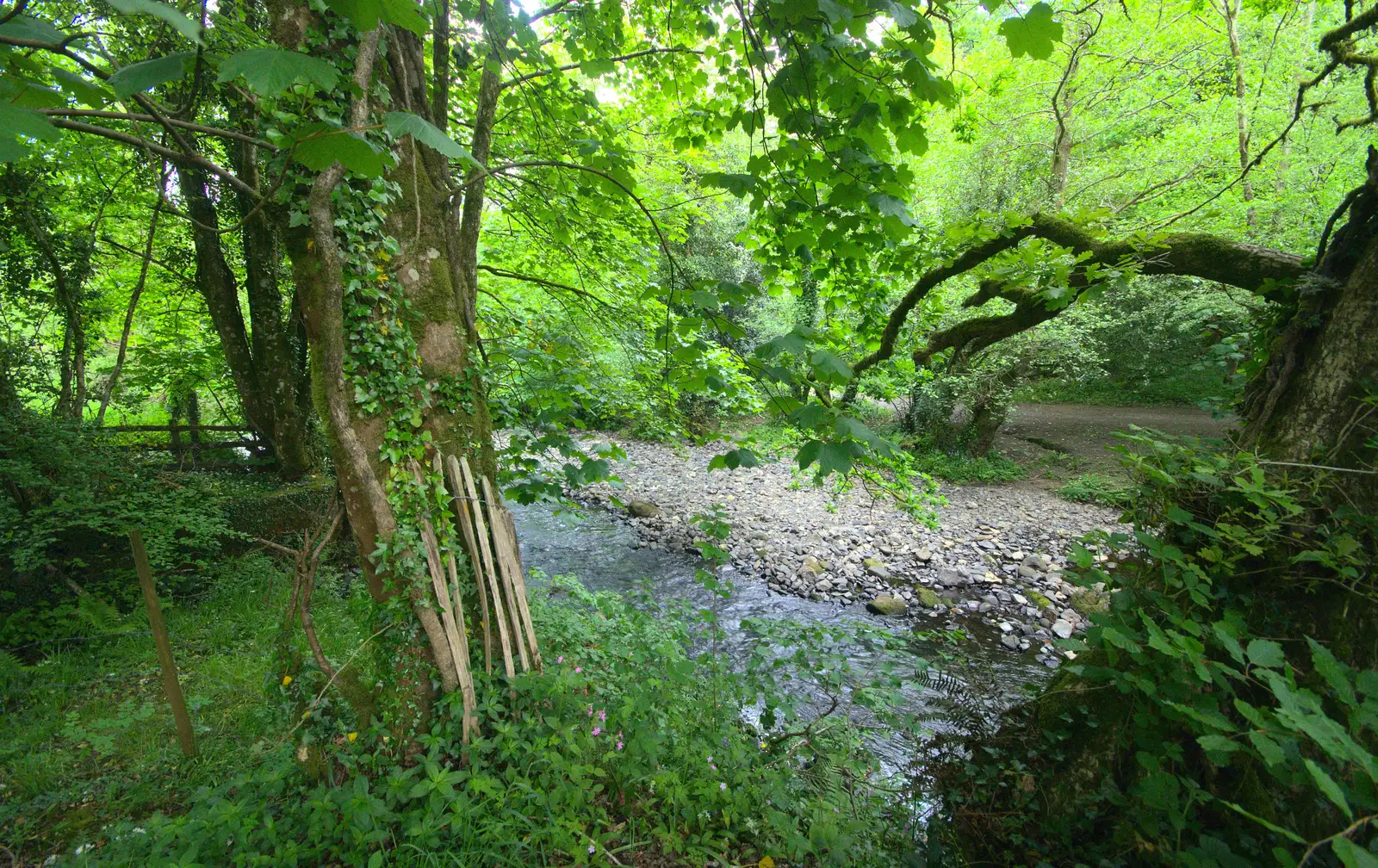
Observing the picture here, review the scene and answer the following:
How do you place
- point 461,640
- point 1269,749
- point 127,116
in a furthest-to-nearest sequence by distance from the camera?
point 461,640, point 1269,749, point 127,116

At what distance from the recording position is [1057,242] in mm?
3492

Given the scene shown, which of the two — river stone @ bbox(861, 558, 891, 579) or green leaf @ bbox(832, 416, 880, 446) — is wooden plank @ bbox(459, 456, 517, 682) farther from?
river stone @ bbox(861, 558, 891, 579)

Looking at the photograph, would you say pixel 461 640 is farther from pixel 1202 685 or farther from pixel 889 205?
pixel 1202 685

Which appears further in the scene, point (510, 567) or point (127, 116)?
point (510, 567)

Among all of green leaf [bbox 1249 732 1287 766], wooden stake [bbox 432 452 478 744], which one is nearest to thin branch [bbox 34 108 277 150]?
wooden stake [bbox 432 452 478 744]

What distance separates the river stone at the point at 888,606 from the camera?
6.29 m

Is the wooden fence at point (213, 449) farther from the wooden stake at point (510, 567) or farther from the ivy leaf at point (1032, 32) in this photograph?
the ivy leaf at point (1032, 32)

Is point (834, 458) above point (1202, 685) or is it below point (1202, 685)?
above

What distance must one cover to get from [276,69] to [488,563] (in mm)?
2069

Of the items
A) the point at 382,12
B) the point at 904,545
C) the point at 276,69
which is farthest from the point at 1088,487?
the point at 276,69

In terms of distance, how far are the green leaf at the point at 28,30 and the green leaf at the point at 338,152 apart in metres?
0.37

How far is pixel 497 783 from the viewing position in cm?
220

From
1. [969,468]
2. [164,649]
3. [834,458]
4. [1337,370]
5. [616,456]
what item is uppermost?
[1337,370]

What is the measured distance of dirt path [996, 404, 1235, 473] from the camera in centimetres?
1041
